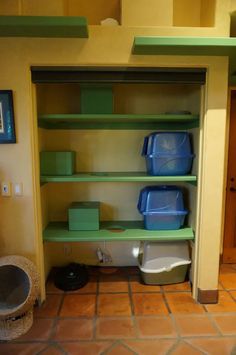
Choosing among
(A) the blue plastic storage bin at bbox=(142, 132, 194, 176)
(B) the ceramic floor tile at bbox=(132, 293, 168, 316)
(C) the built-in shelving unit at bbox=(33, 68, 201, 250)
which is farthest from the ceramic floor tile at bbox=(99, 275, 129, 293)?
(A) the blue plastic storage bin at bbox=(142, 132, 194, 176)

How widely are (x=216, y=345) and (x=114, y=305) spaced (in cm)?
88

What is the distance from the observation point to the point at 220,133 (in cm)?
208

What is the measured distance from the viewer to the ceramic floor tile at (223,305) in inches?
86.0

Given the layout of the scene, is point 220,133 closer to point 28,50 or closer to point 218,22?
point 218,22

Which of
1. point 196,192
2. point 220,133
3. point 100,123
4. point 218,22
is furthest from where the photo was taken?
point 100,123

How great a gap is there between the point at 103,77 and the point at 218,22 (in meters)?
1.00

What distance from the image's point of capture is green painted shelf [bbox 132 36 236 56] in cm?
176

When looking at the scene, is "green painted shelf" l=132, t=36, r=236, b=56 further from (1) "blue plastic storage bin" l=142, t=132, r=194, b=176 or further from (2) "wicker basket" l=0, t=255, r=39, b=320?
(2) "wicker basket" l=0, t=255, r=39, b=320

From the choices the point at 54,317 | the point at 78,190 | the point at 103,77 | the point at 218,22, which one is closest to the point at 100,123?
the point at 103,77

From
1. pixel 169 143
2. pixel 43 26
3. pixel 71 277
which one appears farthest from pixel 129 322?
pixel 43 26

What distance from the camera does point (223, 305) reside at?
225cm

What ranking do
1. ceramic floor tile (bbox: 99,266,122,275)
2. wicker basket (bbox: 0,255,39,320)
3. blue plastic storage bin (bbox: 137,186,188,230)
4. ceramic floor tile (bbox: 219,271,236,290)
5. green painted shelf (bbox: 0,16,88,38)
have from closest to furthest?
green painted shelf (bbox: 0,16,88,38) < wicker basket (bbox: 0,255,39,320) < blue plastic storage bin (bbox: 137,186,188,230) < ceramic floor tile (bbox: 219,271,236,290) < ceramic floor tile (bbox: 99,266,122,275)

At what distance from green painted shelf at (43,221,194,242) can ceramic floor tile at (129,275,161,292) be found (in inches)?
22.8

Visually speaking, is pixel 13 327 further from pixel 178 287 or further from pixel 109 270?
pixel 178 287
